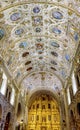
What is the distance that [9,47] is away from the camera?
1403 centimetres

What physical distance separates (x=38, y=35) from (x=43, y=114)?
67.7 ft

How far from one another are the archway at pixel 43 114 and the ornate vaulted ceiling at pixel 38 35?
11.3 meters

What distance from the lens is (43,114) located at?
28500 millimetres

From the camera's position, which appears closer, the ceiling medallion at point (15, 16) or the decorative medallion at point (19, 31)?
the ceiling medallion at point (15, 16)

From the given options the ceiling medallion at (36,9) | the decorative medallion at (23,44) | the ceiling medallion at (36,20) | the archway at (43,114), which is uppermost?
the ceiling medallion at (36,9)

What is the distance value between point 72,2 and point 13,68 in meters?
10.5

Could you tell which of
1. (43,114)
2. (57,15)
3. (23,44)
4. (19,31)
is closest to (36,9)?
(57,15)

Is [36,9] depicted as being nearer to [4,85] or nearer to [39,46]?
[39,46]

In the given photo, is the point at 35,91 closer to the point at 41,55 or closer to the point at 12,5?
the point at 41,55

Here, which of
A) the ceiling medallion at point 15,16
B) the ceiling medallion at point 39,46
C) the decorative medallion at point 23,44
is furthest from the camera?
the ceiling medallion at point 39,46

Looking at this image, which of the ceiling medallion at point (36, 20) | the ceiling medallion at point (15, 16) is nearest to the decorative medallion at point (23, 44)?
the ceiling medallion at point (36, 20)

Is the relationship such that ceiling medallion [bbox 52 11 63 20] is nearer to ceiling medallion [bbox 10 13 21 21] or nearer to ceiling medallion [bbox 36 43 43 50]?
ceiling medallion [bbox 10 13 21 21]

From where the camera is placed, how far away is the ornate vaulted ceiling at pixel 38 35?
417 inches

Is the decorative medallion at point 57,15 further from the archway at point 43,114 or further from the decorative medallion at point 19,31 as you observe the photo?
the archway at point 43,114
